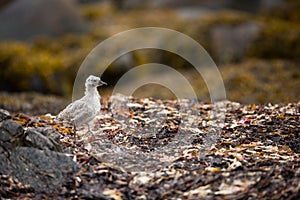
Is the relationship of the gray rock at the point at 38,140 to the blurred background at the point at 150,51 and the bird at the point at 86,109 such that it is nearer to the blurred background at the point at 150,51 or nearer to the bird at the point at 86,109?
the bird at the point at 86,109

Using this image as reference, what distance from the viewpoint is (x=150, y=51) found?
607 inches

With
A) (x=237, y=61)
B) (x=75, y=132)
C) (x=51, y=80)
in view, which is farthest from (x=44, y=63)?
(x=75, y=132)

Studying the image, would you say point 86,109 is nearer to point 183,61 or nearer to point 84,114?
point 84,114

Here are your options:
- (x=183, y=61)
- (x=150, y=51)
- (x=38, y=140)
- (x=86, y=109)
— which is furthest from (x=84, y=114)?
(x=183, y=61)

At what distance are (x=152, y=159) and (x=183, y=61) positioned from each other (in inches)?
411

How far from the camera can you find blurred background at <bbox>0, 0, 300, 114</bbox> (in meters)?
13.1

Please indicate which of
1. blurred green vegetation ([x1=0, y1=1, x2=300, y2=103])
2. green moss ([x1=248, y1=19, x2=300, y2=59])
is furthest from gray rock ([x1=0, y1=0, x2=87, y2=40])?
green moss ([x1=248, y1=19, x2=300, y2=59])

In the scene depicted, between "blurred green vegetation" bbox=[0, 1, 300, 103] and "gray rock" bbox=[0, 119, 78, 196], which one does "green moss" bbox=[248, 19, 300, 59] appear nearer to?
"blurred green vegetation" bbox=[0, 1, 300, 103]

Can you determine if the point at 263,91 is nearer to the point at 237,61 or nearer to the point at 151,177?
the point at 237,61

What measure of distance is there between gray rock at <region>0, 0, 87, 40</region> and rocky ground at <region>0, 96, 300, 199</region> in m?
10.6

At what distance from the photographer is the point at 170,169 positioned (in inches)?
209

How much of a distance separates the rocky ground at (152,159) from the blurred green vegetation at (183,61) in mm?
5401

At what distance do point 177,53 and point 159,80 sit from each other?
6.44ft

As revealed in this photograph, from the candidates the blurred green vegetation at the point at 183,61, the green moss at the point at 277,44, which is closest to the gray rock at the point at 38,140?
the blurred green vegetation at the point at 183,61
